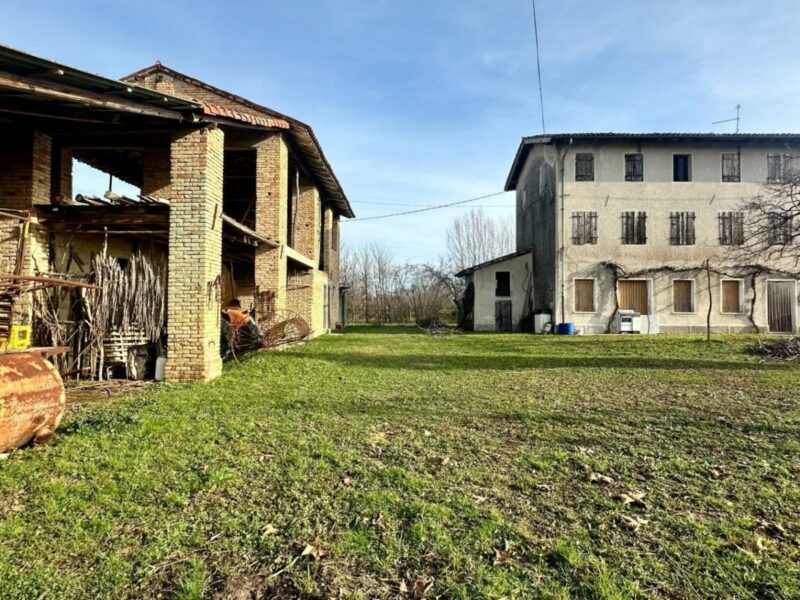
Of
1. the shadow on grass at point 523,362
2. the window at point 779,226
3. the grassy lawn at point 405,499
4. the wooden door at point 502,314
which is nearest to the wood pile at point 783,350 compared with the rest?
the shadow on grass at point 523,362

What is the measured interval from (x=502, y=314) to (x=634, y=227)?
693 centimetres

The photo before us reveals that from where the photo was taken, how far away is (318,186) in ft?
55.1

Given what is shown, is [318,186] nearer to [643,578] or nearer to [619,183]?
[619,183]

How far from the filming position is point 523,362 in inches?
425

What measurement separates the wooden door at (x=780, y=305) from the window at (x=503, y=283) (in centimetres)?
1071

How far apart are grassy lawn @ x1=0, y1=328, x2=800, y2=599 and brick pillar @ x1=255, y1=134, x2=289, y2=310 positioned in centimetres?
584

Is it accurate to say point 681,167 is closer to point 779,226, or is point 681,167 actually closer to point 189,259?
point 779,226

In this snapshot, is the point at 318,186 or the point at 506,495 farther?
the point at 318,186

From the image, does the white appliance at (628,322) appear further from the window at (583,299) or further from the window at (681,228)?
the window at (681,228)

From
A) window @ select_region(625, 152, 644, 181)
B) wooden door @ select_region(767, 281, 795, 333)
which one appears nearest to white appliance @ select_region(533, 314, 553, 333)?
window @ select_region(625, 152, 644, 181)

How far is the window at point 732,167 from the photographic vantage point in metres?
19.2

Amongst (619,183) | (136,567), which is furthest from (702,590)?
(619,183)

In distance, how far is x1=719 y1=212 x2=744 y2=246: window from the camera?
19.1m

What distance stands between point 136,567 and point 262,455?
1.65 m
